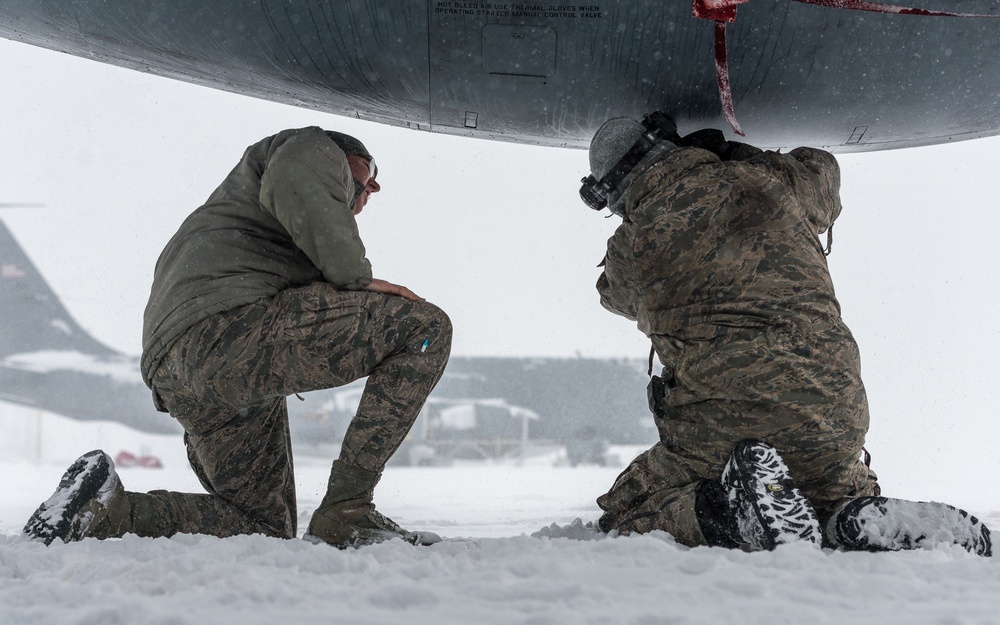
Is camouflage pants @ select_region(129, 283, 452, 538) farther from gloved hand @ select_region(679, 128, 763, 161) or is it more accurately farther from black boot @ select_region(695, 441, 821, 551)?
gloved hand @ select_region(679, 128, 763, 161)

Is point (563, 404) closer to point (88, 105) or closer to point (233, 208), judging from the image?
point (233, 208)

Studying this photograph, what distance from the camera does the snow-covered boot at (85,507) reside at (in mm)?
1319

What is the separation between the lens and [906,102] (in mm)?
1935

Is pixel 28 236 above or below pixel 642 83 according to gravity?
above

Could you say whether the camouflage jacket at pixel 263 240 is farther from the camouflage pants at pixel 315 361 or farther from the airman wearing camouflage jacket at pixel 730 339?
the airman wearing camouflage jacket at pixel 730 339

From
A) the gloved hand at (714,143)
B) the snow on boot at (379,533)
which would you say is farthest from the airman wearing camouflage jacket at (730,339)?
the snow on boot at (379,533)

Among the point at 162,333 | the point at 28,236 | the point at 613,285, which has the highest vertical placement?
the point at 28,236

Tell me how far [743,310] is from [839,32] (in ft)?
2.61

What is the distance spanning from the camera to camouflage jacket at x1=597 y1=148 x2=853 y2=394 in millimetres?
1496

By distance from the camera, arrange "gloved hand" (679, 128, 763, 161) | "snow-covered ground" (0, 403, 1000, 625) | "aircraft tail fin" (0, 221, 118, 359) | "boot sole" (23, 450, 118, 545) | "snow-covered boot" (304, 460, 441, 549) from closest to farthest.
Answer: "snow-covered ground" (0, 403, 1000, 625), "boot sole" (23, 450, 118, 545), "snow-covered boot" (304, 460, 441, 549), "gloved hand" (679, 128, 763, 161), "aircraft tail fin" (0, 221, 118, 359)

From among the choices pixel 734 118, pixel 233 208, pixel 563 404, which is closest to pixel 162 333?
pixel 233 208

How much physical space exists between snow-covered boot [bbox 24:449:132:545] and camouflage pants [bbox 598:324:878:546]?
1.01m

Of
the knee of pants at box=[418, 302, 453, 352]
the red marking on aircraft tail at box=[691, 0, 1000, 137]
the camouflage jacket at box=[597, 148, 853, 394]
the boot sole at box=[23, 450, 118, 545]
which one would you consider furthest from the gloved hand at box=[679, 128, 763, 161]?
the boot sole at box=[23, 450, 118, 545]

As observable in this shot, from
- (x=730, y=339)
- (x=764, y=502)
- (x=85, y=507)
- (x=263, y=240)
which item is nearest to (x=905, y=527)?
(x=764, y=502)
